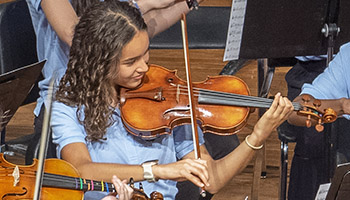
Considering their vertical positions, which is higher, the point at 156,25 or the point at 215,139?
the point at 156,25

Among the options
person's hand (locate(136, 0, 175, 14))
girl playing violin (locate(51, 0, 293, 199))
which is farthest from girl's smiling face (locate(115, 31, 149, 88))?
person's hand (locate(136, 0, 175, 14))

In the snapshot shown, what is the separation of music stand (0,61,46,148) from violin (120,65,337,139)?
0.97 feet

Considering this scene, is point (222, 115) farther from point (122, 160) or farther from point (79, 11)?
point (79, 11)

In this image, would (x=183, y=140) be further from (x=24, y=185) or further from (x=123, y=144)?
(x=24, y=185)

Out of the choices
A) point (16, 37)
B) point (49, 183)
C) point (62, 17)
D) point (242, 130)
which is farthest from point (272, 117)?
point (242, 130)

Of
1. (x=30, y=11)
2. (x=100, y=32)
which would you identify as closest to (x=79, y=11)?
(x=30, y=11)

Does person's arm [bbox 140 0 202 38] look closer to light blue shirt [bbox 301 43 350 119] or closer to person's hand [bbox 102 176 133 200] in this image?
light blue shirt [bbox 301 43 350 119]

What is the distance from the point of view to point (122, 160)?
1888mm

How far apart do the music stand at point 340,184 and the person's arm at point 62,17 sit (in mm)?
932

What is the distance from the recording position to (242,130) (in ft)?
11.4

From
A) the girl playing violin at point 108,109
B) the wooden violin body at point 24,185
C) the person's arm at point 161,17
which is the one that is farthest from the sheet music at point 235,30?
the wooden violin body at point 24,185

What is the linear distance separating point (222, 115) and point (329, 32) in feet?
1.95

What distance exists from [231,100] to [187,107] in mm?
128

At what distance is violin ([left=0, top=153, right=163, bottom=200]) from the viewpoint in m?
1.48
